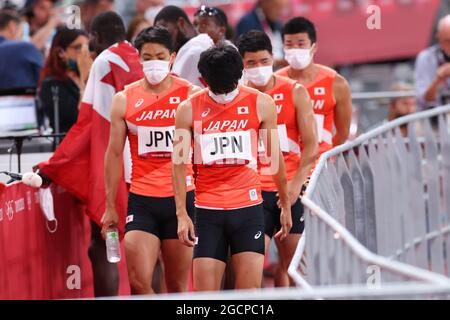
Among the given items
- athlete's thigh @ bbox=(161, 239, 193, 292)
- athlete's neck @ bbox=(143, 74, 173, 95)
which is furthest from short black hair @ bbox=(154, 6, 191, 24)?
athlete's thigh @ bbox=(161, 239, 193, 292)

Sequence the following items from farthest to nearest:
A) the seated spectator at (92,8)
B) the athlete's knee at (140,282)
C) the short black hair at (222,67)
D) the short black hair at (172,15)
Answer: the seated spectator at (92,8), the short black hair at (172,15), the athlete's knee at (140,282), the short black hair at (222,67)

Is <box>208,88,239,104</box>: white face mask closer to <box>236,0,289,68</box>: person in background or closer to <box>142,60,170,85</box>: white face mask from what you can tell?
<box>142,60,170,85</box>: white face mask

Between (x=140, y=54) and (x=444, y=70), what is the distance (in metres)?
5.94

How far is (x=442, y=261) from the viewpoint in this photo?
1051cm

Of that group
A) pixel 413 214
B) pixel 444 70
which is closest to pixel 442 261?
pixel 413 214

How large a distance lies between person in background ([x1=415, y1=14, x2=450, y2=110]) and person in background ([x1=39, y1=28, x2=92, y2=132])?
445cm

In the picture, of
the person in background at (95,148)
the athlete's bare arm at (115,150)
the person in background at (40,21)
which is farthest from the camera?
the person in background at (40,21)

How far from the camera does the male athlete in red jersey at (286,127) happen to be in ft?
31.4

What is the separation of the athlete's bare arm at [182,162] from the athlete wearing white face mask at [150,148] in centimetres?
53

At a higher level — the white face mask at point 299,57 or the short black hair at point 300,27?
the short black hair at point 300,27

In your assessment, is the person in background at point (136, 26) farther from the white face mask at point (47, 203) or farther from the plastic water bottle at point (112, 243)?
the plastic water bottle at point (112, 243)

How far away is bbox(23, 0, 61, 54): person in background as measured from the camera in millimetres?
15500

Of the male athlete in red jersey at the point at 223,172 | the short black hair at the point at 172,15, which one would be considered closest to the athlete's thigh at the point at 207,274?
the male athlete in red jersey at the point at 223,172

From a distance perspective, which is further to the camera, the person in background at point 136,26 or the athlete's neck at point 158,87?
the person in background at point 136,26
